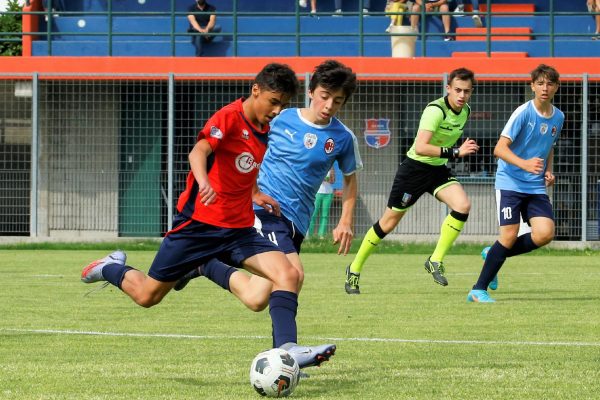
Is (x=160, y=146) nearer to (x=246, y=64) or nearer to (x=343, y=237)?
(x=246, y=64)

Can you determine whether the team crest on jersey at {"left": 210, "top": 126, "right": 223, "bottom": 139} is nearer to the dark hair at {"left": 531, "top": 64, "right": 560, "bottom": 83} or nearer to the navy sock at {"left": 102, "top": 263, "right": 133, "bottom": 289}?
the navy sock at {"left": 102, "top": 263, "right": 133, "bottom": 289}

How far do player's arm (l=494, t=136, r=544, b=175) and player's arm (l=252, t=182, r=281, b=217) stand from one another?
386cm

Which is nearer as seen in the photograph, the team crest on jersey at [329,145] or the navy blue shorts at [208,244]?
the navy blue shorts at [208,244]

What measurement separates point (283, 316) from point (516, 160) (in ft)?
16.8

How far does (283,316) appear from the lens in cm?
714

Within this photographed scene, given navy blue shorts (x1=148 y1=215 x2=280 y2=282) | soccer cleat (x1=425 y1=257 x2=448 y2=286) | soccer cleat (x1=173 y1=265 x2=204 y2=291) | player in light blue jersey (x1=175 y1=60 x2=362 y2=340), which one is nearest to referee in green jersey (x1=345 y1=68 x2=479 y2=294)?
soccer cleat (x1=425 y1=257 x2=448 y2=286)

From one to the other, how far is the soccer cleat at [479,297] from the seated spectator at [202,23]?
46.9 ft

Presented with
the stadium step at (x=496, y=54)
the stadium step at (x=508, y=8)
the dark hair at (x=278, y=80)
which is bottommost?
the dark hair at (x=278, y=80)

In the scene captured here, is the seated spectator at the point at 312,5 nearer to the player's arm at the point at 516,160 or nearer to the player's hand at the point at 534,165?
the player's arm at the point at 516,160

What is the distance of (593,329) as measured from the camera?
980 cm

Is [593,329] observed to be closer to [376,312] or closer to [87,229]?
[376,312]

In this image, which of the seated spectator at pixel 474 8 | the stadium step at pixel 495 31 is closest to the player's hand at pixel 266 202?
the stadium step at pixel 495 31

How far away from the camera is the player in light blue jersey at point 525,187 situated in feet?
40.1

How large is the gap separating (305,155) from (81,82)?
16565 mm
